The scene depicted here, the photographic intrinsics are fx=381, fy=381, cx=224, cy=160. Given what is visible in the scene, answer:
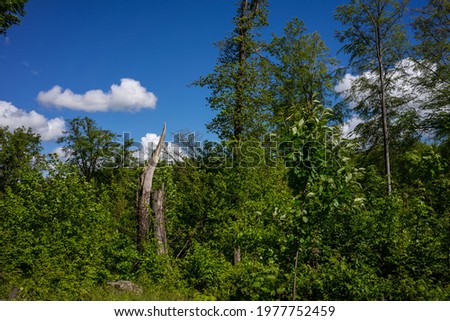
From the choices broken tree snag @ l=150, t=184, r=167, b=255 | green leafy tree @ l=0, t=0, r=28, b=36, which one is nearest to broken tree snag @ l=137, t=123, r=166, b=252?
broken tree snag @ l=150, t=184, r=167, b=255

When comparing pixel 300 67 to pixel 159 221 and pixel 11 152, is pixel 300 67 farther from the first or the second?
pixel 11 152

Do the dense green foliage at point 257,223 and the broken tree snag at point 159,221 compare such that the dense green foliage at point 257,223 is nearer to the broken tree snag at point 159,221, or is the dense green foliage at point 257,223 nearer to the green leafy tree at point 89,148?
the broken tree snag at point 159,221

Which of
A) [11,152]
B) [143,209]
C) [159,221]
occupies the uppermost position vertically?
[11,152]

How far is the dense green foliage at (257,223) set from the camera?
216 inches

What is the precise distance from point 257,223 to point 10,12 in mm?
13353

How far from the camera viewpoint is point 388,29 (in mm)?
18812

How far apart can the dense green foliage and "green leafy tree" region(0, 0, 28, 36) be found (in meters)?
5.88

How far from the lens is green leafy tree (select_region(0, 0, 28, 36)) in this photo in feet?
49.5

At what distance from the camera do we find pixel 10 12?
1570 centimetres

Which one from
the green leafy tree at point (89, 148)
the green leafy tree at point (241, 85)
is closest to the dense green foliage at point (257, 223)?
the green leafy tree at point (241, 85)

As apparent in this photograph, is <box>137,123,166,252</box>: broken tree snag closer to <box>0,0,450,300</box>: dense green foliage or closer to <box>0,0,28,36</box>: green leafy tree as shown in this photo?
<box>0,0,450,300</box>: dense green foliage

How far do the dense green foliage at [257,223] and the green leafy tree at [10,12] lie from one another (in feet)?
19.3

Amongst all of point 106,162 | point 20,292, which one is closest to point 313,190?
point 20,292

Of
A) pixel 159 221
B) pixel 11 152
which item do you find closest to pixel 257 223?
pixel 159 221
